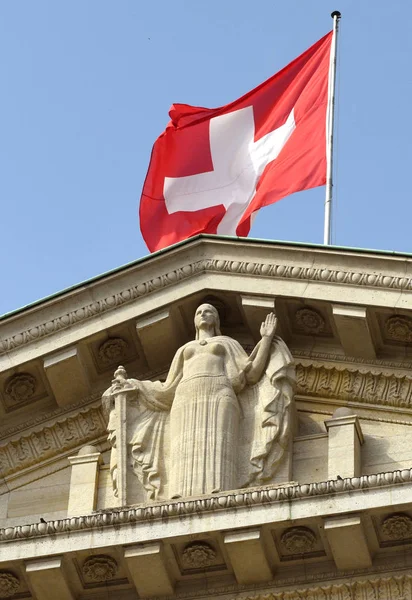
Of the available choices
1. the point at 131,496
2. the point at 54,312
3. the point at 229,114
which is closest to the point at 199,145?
the point at 229,114

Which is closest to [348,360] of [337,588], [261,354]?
[261,354]

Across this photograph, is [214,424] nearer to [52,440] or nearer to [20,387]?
[52,440]

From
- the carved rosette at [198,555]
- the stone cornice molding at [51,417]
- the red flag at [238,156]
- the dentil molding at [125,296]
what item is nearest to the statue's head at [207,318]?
the dentil molding at [125,296]

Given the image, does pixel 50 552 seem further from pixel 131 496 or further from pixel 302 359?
pixel 302 359

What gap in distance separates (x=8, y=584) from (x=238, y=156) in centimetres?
787

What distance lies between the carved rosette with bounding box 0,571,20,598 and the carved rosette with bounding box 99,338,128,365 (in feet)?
10.9

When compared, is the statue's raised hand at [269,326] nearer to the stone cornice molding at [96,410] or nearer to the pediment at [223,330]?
the pediment at [223,330]

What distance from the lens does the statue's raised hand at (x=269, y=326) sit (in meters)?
24.6

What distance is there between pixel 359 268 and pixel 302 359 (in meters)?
1.24

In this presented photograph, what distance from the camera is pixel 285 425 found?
24.0 meters

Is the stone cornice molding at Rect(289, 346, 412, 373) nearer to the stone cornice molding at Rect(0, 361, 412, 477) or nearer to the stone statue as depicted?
the stone cornice molding at Rect(0, 361, 412, 477)

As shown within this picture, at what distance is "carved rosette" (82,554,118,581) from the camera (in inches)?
904

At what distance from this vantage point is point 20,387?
25.6 m

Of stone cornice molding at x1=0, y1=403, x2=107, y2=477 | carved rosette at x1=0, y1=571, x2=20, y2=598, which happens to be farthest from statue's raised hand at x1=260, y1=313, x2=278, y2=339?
carved rosette at x1=0, y1=571, x2=20, y2=598
